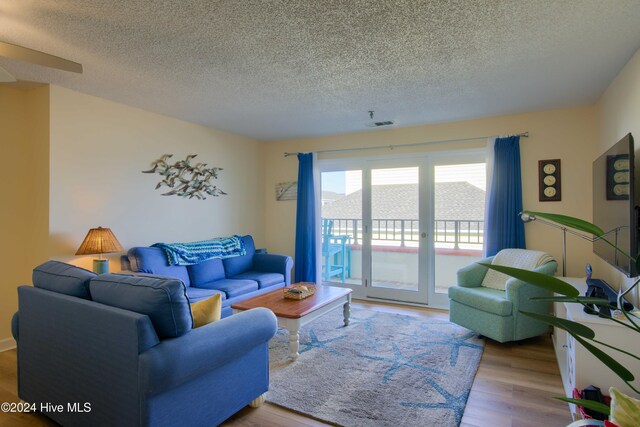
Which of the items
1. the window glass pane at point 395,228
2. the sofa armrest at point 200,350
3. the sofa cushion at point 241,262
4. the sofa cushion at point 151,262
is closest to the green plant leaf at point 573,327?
the sofa armrest at point 200,350

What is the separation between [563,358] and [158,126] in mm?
4543

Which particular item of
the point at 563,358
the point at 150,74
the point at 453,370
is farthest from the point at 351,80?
A: the point at 563,358

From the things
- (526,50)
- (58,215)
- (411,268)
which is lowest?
(411,268)

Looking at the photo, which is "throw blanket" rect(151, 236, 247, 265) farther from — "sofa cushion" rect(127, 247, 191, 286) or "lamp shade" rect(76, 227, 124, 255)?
"lamp shade" rect(76, 227, 124, 255)

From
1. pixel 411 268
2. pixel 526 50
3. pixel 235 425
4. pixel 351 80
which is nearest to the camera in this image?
pixel 235 425

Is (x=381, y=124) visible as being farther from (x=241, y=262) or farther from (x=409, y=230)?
(x=241, y=262)

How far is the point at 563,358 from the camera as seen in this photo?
2.74 m

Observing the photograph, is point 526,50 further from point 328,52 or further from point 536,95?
point 328,52

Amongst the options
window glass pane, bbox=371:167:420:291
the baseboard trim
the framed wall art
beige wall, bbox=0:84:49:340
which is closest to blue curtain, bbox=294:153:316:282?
A: window glass pane, bbox=371:167:420:291

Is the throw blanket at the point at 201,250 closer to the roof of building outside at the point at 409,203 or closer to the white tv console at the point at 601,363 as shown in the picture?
the roof of building outside at the point at 409,203

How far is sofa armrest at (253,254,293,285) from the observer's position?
4.62 meters

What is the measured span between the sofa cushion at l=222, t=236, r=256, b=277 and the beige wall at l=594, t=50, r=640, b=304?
12.7 feet

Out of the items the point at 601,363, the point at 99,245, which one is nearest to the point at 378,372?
the point at 601,363

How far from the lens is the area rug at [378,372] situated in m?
2.23
